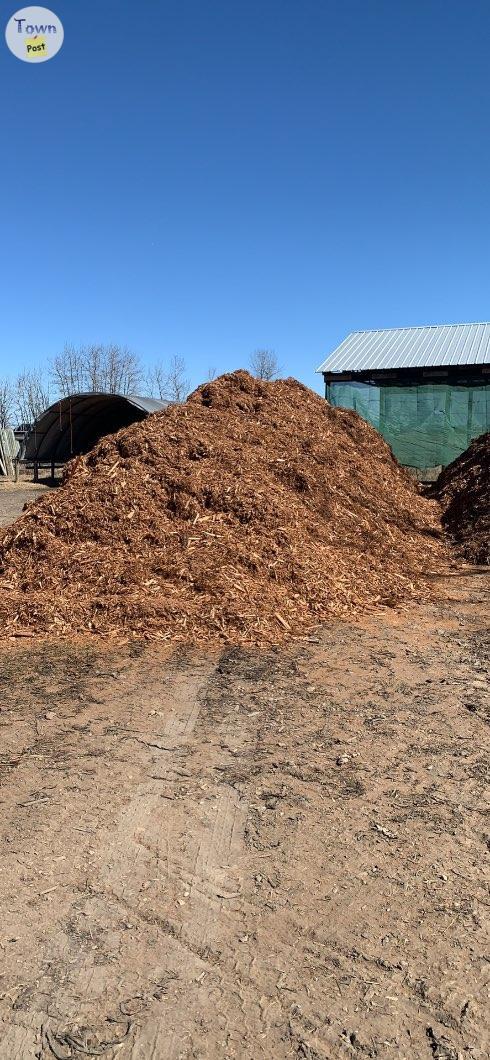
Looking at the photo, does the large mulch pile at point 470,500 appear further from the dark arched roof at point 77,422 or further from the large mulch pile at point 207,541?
the dark arched roof at point 77,422

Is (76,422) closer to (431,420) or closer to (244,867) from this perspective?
(431,420)

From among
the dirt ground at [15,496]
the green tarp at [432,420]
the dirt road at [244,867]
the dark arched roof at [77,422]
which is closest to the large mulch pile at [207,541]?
the dirt road at [244,867]

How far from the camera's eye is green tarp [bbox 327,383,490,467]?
1820 centimetres

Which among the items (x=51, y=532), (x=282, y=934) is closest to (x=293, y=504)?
(x=51, y=532)

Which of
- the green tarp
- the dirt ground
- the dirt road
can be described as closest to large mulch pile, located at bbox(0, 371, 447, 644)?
the dirt road

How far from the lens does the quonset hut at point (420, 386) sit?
18.3 m

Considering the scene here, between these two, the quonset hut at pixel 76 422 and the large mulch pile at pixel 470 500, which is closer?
the large mulch pile at pixel 470 500

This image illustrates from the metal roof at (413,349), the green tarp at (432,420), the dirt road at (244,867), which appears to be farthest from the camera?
the metal roof at (413,349)

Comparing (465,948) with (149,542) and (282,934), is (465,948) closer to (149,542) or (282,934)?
(282,934)

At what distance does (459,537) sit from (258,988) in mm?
9067

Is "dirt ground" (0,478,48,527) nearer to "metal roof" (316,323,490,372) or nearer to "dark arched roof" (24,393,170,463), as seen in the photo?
"dark arched roof" (24,393,170,463)

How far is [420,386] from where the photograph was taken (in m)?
19.2

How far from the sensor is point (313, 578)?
7246mm

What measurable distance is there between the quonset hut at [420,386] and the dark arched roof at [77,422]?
6641 mm
